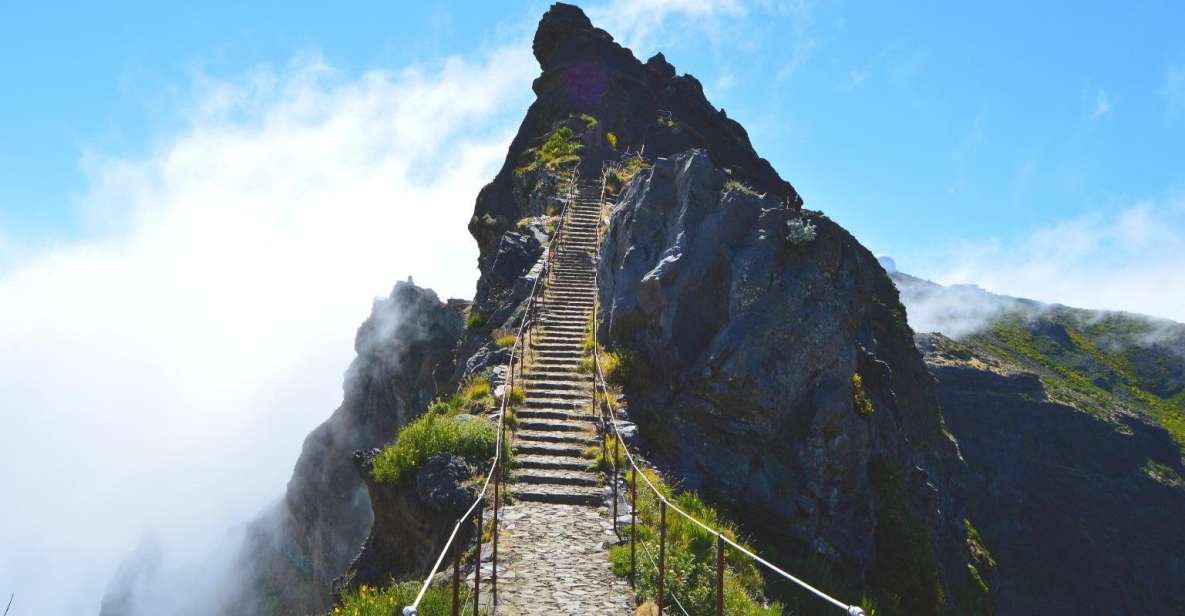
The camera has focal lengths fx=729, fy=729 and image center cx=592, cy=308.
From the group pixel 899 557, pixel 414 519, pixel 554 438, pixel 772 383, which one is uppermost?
pixel 772 383

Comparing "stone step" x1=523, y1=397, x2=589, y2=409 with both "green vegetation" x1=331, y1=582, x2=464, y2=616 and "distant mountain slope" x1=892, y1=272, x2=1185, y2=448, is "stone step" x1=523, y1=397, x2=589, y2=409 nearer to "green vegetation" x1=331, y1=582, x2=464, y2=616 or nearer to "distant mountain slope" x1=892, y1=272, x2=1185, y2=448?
"green vegetation" x1=331, y1=582, x2=464, y2=616

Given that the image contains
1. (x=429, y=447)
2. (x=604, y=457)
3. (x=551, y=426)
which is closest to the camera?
(x=429, y=447)

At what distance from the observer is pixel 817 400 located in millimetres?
16891

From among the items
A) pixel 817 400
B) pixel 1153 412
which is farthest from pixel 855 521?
pixel 1153 412

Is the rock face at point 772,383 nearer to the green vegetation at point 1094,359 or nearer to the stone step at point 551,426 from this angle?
the stone step at point 551,426

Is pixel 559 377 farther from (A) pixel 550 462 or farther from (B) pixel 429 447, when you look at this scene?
(B) pixel 429 447

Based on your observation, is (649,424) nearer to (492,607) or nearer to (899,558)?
(899,558)

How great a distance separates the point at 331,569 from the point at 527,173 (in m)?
26.7

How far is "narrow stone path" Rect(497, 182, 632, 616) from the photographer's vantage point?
381 inches

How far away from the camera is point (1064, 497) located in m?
73.1

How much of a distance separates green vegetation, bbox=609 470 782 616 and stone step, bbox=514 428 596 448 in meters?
2.67

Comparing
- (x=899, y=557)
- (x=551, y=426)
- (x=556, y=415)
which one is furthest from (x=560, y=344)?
(x=899, y=557)

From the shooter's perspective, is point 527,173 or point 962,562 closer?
point 962,562

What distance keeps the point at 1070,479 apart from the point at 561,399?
253 feet
